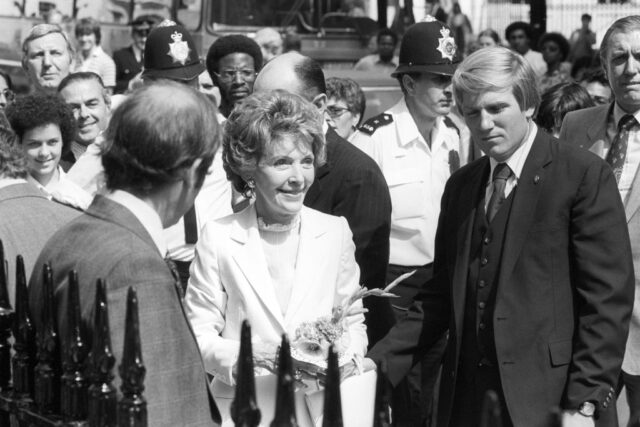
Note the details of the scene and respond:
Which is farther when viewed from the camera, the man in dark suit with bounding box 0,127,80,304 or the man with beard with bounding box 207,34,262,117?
the man with beard with bounding box 207,34,262,117

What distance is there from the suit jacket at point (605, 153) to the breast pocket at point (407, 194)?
41.0 inches

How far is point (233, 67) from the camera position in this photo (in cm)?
707

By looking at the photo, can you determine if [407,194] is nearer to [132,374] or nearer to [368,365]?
[368,365]

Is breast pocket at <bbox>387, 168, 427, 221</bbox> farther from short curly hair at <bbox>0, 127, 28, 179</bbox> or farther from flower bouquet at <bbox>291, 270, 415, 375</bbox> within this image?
short curly hair at <bbox>0, 127, 28, 179</bbox>

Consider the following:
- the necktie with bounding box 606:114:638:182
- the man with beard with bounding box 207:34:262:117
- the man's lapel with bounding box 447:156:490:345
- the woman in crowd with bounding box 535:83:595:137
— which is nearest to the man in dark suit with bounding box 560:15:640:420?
the necktie with bounding box 606:114:638:182

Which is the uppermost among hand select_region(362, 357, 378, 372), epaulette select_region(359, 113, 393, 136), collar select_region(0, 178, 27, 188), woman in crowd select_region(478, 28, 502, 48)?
woman in crowd select_region(478, 28, 502, 48)

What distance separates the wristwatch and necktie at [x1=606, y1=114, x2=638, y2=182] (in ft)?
5.45

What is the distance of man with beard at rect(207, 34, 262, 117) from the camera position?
7.04 meters

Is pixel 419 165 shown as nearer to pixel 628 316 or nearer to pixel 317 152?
pixel 317 152

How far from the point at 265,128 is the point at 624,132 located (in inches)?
75.2

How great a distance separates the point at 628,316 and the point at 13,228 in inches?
78.9

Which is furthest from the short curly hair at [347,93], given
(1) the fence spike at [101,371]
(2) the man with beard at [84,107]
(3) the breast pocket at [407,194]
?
(1) the fence spike at [101,371]

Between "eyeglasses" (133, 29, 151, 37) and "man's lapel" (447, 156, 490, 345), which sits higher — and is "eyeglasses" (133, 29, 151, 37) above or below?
above

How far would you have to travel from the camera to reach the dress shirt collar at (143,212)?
9.67 ft
